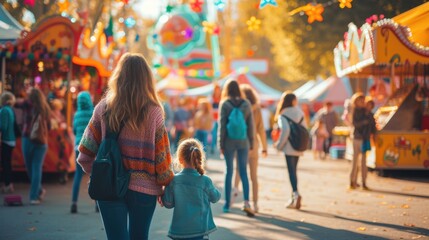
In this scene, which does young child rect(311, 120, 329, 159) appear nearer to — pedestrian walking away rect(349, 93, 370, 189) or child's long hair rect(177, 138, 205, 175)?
pedestrian walking away rect(349, 93, 370, 189)

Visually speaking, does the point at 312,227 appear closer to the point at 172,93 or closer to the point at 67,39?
the point at 67,39

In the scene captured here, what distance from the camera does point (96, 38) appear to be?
55.2 ft

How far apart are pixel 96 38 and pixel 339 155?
30.8 ft

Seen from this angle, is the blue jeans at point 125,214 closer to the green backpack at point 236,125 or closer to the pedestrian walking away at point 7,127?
the green backpack at point 236,125

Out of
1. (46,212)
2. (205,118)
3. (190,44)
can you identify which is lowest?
(46,212)

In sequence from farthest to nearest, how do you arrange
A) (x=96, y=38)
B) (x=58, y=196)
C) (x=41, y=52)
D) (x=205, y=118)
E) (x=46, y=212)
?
(x=205, y=118), (x=96, y=38), (x=41, y=52), (x=58, y=196), (x=46, y=212)

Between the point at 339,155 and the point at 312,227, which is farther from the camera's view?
the point at 339,155

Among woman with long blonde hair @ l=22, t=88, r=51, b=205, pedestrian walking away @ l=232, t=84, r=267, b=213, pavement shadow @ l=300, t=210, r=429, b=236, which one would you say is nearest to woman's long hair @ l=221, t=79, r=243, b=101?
pedestrian walking away @ l=232, t=84, r=267, b=213

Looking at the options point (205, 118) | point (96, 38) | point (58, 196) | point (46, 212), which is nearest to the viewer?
point (46, 212)

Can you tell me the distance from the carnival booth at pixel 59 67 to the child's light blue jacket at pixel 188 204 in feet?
28.1

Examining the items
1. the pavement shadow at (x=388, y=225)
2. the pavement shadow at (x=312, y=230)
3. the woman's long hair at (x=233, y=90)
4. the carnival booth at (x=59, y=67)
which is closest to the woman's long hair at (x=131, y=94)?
the pavement shadow at (x=312, y=230)

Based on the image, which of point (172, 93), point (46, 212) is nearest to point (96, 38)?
point (46, 212)

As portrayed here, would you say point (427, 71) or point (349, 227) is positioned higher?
point (427, 71)

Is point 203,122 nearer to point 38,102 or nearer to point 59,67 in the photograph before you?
point 59,67
